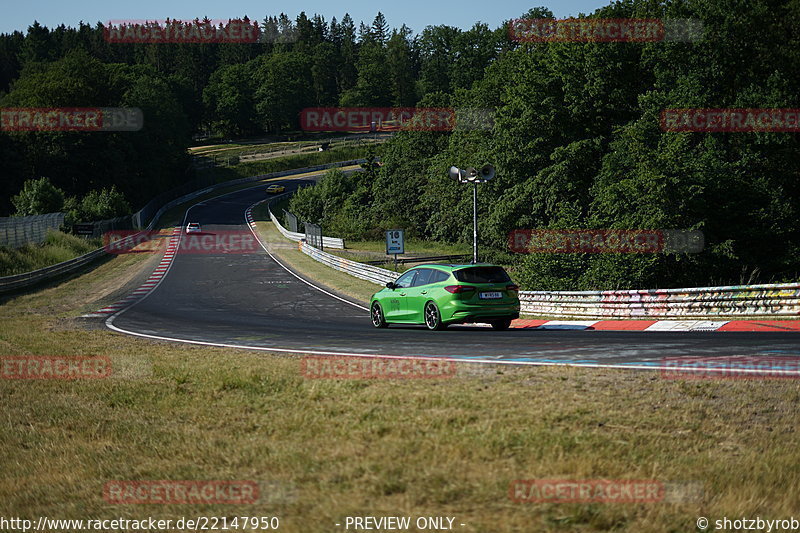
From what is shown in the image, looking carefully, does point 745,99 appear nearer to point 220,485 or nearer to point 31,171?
point 220,485

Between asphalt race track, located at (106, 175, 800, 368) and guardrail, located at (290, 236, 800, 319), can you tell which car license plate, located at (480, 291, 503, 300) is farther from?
guardrail, located at (290, 236, 800, 319)

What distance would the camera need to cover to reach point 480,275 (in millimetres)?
16672

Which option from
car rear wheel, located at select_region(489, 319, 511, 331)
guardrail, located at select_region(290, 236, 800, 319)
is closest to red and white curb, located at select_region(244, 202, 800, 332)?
car rear wheel, located at select_region(489, 319, 511, 331)

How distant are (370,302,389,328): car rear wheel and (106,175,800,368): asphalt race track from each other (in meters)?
0.32

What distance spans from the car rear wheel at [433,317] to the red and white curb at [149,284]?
Answer: 14040mm

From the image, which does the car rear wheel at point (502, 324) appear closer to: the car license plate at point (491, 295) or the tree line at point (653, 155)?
the car license plate at point (491, 295)

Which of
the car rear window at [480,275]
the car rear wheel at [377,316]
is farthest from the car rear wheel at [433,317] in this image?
the car rear wheel at [377,316]

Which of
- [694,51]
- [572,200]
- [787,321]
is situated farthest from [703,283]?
[787,321]

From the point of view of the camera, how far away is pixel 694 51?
40.0 meters

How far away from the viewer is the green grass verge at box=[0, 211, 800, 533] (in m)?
4.72

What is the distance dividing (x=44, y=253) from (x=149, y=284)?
12.7 meters

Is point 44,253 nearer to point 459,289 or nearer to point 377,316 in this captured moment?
point 377,316

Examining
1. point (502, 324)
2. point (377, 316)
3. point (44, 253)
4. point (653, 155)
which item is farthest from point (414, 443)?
point (44, 253)

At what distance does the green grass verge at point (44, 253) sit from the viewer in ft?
135
